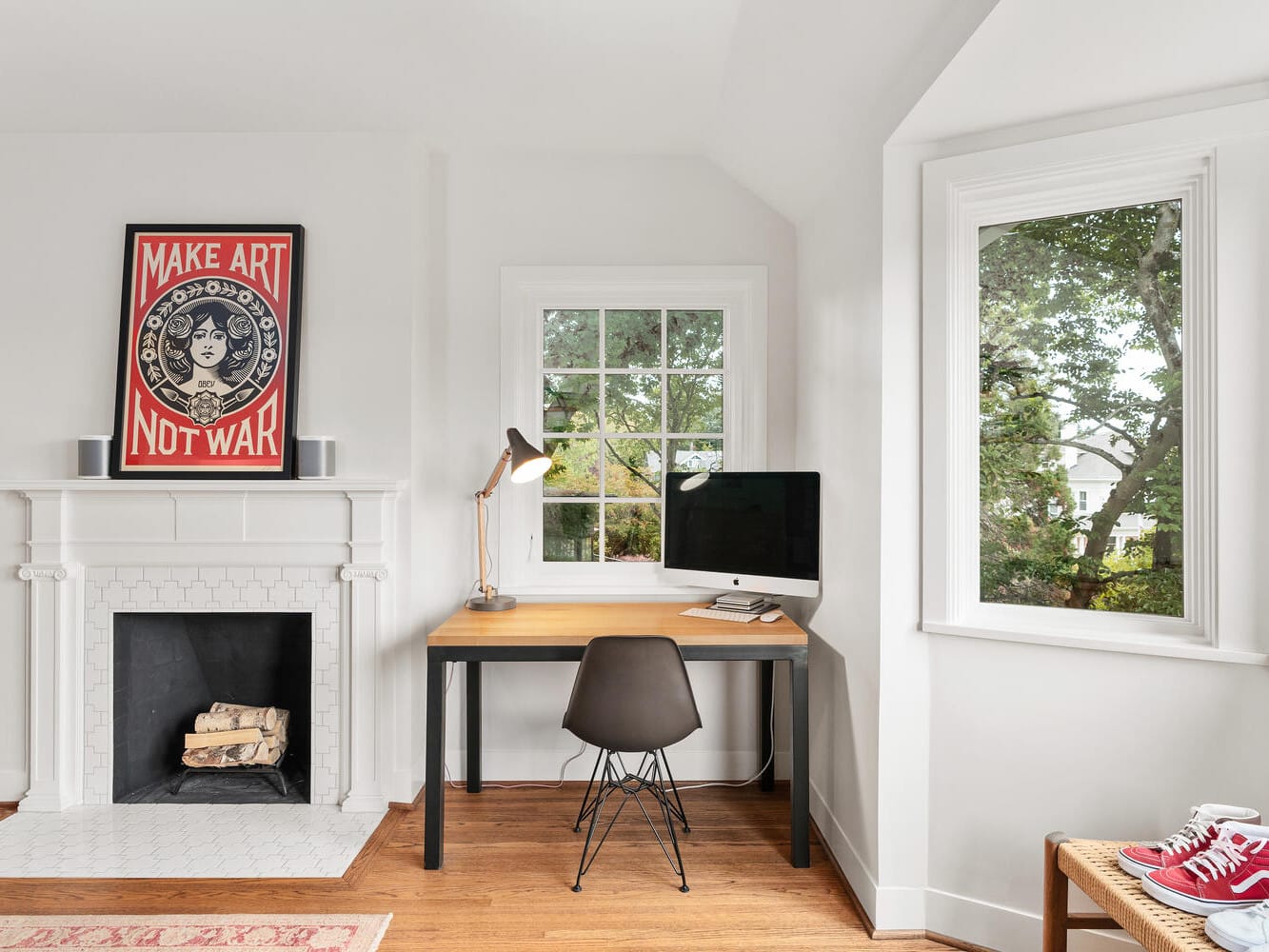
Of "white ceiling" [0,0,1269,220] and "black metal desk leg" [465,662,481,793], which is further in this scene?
"black metal desk leg" [465,662,481,793]

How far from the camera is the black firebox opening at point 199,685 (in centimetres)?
287

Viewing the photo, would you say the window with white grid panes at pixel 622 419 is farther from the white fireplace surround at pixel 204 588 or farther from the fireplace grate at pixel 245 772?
the fireplace grate at pixel 245 772

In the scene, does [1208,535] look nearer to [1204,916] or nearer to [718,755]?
[1204,916]

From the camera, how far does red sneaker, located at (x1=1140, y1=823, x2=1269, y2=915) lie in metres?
1.37

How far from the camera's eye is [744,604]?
2.80 m

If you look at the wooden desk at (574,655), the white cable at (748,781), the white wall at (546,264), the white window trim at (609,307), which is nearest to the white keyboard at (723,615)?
the wooden desk at (574,655)

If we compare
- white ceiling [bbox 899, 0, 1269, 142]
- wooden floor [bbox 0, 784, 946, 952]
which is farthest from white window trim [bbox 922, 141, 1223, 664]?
wooden floor [bbox 0, 784, 946, 952]

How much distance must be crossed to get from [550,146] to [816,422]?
62.4 inches

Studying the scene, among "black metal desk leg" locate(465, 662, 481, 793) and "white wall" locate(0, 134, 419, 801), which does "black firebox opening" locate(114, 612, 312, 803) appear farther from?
"black metal desk leg" locate(465, 662, 481, 793)

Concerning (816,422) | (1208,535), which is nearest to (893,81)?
(816,422)

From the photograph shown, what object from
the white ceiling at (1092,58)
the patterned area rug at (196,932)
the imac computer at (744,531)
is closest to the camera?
the white ceiling at (1092,58)

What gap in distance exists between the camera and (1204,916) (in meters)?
1.37

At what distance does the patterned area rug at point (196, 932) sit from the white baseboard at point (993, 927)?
1.58 meters

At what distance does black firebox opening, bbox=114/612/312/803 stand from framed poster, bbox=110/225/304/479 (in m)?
0.66
